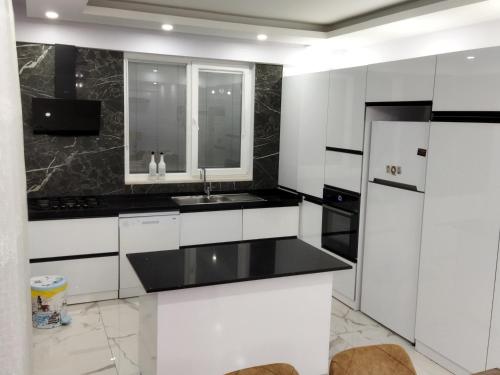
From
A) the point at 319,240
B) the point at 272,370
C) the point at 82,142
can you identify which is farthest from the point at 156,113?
the point at 272,370

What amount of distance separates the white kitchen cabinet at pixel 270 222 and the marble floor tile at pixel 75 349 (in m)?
1.69

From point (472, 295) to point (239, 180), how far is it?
9.61 feet

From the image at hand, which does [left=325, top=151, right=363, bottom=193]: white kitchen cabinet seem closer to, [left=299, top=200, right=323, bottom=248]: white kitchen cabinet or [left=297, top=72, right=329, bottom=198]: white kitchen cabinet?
[left=297, top=72, right=329, bottom=198]: white kitchen cabinet

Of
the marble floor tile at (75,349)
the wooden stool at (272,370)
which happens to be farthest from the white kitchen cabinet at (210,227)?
the wooden stool at (272,370)

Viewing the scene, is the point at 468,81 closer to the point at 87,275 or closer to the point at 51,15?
the point at 51,15

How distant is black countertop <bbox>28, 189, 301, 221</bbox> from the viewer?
401cm

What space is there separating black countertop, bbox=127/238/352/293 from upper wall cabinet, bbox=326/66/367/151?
1409 millimetres

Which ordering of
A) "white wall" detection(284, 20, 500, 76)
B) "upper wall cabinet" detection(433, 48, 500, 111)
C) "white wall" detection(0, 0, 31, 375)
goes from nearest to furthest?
1. "white wall" detection(0, 0, 31, 375)
2. "upper wall cabinet" detection(433, 48, 500, 111)
3. "white wall" detection(284, 20, 500, 76)

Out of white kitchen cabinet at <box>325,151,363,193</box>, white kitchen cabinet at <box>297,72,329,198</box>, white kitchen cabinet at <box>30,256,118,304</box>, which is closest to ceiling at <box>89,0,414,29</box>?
white kitchen cabinet at <box>297,72,329,198</box>

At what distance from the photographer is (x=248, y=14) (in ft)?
13.4

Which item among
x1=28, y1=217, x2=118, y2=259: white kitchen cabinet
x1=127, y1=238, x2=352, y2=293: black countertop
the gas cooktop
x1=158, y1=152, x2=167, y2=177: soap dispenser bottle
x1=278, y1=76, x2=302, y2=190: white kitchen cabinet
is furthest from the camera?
x1=278, y1=76, x2=302, y2=190: white kitchen cabinet

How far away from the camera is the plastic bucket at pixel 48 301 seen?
3697mm

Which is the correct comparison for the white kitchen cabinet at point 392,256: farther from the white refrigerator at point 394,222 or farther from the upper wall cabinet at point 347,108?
the upper wall cabinet at point 347,108

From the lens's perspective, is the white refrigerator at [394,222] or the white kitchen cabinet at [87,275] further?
the white kitchen cabinet at [87,275]
